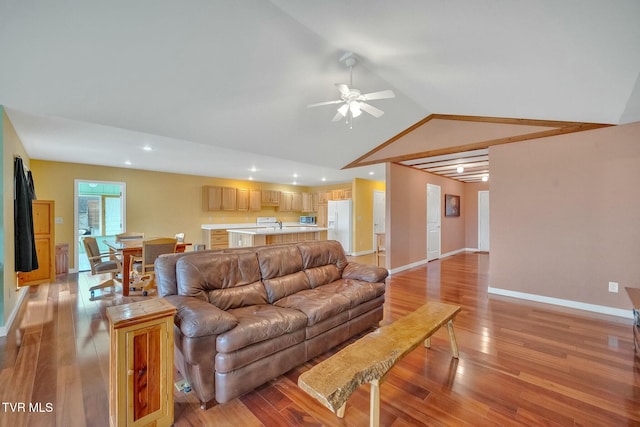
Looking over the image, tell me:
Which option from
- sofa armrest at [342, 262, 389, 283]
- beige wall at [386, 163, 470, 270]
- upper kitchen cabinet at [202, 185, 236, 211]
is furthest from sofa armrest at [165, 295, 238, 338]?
upper kitchen cabinet at [202, 185, 236, 211]

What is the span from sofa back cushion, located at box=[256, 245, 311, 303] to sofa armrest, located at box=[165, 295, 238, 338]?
0.80 meters

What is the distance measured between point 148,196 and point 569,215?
27.9 ft

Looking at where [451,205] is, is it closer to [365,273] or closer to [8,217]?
[365,273]

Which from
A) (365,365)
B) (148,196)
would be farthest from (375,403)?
(148,196)

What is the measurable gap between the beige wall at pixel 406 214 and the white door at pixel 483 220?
1.91m

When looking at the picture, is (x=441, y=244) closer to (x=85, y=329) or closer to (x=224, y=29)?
(x=224, y=29)

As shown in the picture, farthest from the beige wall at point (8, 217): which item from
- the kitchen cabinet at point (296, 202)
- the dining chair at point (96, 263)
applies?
the kitchen cabinet at point (296, 202)

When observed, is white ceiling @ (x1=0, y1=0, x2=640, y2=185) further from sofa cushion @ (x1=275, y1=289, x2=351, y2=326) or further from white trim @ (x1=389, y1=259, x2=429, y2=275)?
white trim @ (x1=389, y1=259, x2=429, y2=275)

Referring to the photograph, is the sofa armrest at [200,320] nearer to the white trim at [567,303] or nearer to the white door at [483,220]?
the white trim at [567,303]

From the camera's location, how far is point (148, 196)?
6.74m

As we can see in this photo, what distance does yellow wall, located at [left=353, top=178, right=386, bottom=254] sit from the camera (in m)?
8.04

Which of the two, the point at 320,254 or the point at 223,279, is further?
the point at 320,254

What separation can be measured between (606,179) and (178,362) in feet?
17.4

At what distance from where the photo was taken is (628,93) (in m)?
2.66
